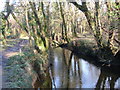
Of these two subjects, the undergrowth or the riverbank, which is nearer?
the undergrowth

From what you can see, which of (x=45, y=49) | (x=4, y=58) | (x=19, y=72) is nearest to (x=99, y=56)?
(x=45, y=49)

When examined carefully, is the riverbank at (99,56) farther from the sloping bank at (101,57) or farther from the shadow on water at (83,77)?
the shadow on water at (83,77)

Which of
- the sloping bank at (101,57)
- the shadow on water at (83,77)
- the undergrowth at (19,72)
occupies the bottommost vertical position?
the shadow on water at (83,77)

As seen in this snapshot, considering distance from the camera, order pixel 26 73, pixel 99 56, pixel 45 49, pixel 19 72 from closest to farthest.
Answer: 1. pixel 19 72
2. pixel 26 73
3. pixel 99 56
4. pixel 45 49

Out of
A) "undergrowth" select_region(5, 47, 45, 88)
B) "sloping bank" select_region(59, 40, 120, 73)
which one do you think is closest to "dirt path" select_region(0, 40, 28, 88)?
"undergrowth" select_region(5, 47, 45, 88)

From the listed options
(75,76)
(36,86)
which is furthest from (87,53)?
(36,86)

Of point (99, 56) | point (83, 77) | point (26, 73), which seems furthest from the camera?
point (99, 56)

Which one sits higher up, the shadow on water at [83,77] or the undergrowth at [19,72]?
the undergrowth at [19,72]

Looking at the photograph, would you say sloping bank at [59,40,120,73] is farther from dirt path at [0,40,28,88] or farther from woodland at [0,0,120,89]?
dirt path at [0,40,28,88]

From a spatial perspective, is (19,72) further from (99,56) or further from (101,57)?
(99,56)

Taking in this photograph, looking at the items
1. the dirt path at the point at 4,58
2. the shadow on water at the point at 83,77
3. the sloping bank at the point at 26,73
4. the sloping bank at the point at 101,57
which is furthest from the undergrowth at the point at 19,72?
the sloping bank at the point at 101,57

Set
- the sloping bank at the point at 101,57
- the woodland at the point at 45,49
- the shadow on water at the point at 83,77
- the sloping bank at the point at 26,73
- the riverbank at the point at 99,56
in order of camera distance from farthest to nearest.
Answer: the riverbank at the point at 99,56 < the sloping bank at the point at 101,57 < the shadow on water at the point at 83,77 < the woodland at the point at 45,49 < the sloping bank at the point at 26,73

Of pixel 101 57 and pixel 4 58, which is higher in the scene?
pixel 4 58

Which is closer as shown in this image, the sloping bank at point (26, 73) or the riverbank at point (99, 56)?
the sloping bank at point (26, 73)
